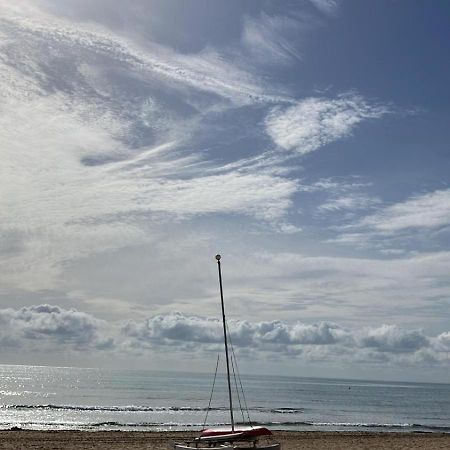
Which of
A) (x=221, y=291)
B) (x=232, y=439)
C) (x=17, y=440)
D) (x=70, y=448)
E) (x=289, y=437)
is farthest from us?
(x=289, y=437)

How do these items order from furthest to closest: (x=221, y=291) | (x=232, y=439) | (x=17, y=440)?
(x=17, y=440) < (x=221, y=291) < (x=232, y=439)

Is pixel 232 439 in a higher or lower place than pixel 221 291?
lower

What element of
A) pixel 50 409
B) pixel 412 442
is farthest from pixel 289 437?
pixel 50 409

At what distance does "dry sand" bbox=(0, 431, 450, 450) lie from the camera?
37188 mm

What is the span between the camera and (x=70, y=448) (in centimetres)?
3556

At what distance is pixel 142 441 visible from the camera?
135 ft

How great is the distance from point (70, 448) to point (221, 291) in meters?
14.3

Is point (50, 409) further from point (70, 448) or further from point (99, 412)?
point (70, 448)

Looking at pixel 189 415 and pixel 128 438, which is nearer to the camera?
pixel 128 438

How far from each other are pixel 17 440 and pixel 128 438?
8.29m

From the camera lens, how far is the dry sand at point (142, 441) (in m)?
37.2

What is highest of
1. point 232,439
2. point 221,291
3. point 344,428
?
point 221,291

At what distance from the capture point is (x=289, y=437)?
4703 cm

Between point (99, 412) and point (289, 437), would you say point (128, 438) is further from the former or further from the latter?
point (99, 412)
